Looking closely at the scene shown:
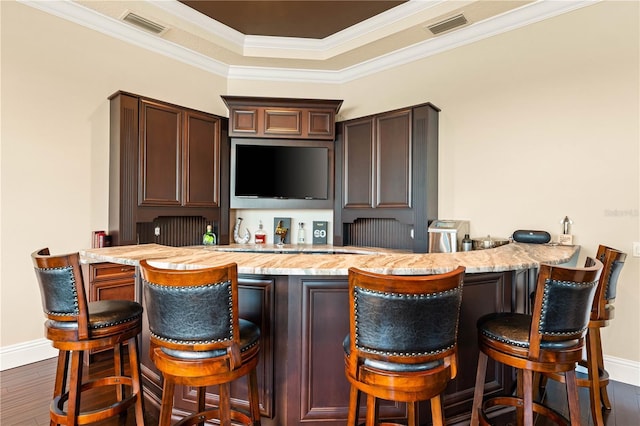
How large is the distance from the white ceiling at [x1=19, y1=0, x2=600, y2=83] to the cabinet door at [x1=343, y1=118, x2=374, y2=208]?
0.86 m

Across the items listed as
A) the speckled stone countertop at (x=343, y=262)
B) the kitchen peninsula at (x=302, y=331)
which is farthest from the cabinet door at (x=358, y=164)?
the kitchen peninsula at (x=302, y=331)

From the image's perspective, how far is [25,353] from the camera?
3002 millimetres

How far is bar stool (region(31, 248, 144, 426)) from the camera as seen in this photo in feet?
5.38

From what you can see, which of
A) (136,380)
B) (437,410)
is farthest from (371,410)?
(136,380)

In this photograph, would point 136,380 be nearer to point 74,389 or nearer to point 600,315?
point 74,389

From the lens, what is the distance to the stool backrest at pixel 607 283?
6.52 feet

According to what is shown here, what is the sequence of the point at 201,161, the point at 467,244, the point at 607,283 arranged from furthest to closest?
the point at 201,161 < the point at 467,244 < the point at 607,283

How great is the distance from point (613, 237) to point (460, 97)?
6.18ft

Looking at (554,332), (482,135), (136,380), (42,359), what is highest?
(482,135)

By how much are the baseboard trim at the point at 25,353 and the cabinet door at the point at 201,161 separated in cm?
178

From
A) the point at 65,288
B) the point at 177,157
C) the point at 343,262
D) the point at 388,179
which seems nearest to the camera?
the point at 65,288

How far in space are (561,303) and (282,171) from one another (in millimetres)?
3391

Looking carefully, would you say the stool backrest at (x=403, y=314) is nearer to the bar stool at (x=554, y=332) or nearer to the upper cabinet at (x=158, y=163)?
the bar stool at (x=554, y=332)

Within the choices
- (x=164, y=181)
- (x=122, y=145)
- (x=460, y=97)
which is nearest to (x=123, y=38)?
(x=122, y=145)
